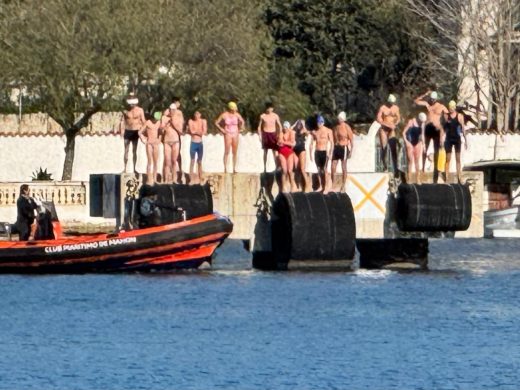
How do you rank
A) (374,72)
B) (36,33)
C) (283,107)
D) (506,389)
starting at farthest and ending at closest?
1. (374,72)
2. (283,107)
3. (36,33)
4. (506,389)

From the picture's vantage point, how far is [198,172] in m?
52.2

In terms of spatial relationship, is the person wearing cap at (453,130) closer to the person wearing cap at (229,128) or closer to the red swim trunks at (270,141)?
the red swim trunks at (270,141)

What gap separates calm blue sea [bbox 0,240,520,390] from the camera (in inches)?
1505

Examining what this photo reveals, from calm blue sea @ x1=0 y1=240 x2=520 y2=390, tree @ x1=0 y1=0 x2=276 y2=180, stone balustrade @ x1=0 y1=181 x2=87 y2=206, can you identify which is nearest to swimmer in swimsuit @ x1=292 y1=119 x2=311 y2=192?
calm blue sea @ x1=0 y1=240 x2=520 y2=390

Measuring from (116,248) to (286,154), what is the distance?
4085 millimetres

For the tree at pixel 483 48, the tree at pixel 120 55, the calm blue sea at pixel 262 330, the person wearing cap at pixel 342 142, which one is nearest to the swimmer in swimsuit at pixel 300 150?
the person wearing cap at pixel 342 142

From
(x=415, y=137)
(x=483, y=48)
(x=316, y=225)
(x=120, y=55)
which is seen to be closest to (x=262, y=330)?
(x=316, y=225)

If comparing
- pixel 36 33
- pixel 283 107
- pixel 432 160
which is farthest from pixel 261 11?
pixel 432 160

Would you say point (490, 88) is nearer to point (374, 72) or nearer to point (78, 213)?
point (374, 72)

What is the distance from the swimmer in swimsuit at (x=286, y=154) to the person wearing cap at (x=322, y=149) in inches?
21.7

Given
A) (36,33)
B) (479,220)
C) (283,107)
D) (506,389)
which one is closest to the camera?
(506,389)

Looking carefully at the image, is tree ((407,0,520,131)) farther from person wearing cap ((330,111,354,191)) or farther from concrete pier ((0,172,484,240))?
person wearing cap ((330,111,354,191))

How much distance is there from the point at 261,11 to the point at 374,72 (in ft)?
21.6

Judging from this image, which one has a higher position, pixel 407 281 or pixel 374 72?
pixel 374 72
